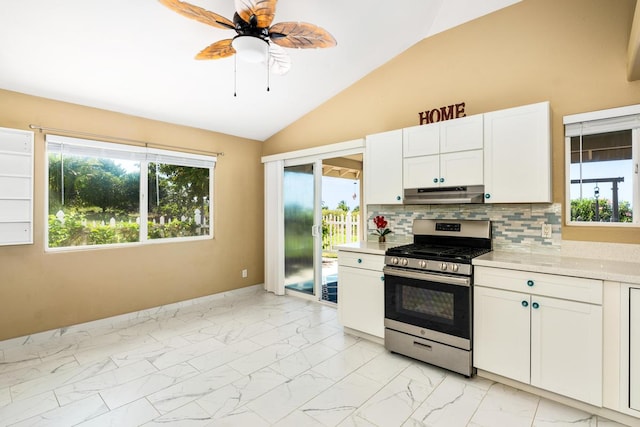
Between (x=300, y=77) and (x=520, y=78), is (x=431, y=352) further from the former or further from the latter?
(x=300, y=77)

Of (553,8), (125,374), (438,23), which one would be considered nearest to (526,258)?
(553,8)

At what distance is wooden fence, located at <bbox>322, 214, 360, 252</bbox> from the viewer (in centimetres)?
684

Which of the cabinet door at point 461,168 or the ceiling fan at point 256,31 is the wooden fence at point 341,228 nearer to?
the cabinet door at point 461,168

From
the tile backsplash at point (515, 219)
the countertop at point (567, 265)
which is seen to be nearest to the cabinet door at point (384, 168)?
the tile backsplash at point (515, 219)

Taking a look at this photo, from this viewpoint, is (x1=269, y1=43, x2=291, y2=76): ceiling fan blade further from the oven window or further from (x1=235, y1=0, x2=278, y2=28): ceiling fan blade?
the oven window

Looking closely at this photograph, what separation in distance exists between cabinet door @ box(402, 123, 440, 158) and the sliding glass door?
166 cm

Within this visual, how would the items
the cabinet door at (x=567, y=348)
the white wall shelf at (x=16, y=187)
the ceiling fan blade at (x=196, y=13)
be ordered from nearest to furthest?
the ceiling fan blade at (x=196, y=13) < the cabinet door at (x=567, y=348) < the white wall shelf at (x=16, y=187)

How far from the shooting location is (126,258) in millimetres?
3748

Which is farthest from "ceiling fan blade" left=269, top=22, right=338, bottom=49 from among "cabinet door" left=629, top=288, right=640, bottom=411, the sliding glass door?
"cabinet door" left=629, top=288, right=640, bottom=411

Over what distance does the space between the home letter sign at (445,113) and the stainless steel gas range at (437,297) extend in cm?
101

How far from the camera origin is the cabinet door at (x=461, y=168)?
2.69 m

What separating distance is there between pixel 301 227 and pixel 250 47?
298cm

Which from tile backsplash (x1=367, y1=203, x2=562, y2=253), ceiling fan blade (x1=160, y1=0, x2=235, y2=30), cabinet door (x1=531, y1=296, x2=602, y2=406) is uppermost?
ceiling fan blade (x1=160, y1=0, x2=235, y2=30)

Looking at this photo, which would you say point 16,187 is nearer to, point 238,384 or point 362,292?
point 238,384
